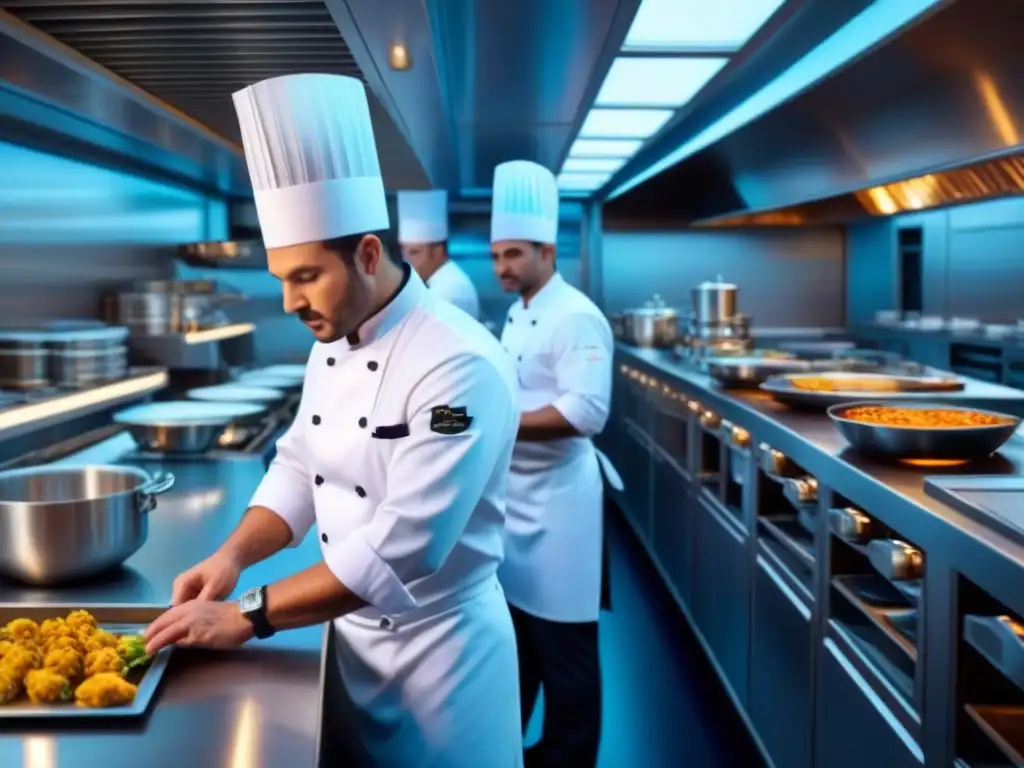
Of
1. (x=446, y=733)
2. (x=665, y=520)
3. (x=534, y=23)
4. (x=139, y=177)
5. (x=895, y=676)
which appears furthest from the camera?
(x=665, y=520)

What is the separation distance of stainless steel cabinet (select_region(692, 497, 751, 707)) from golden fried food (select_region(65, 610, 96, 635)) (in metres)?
1.91

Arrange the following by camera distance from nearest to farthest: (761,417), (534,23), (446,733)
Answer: (446,733)
(534,23)
(761,417)

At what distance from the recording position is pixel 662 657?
12.1 ft

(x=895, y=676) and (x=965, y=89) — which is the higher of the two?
(x=965, y=89)

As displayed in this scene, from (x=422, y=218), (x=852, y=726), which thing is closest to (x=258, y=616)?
(x=852, y=726)

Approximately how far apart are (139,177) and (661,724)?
267 cm

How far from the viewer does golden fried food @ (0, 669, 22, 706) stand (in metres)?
1.22

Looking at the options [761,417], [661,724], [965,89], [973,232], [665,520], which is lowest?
[661,724]

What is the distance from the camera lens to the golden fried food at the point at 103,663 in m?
1.28

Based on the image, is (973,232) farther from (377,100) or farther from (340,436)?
(340,436)

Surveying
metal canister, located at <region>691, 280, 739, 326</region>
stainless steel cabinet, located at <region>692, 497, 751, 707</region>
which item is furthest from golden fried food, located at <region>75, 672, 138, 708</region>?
metal canister, located at <region>691, 280, 739, 326</region>

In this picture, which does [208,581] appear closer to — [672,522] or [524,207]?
[524,207]

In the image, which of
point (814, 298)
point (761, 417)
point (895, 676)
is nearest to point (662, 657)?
point (761, 417)

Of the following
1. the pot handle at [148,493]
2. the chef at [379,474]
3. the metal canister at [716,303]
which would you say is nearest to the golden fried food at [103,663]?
the chef at [379,474]
